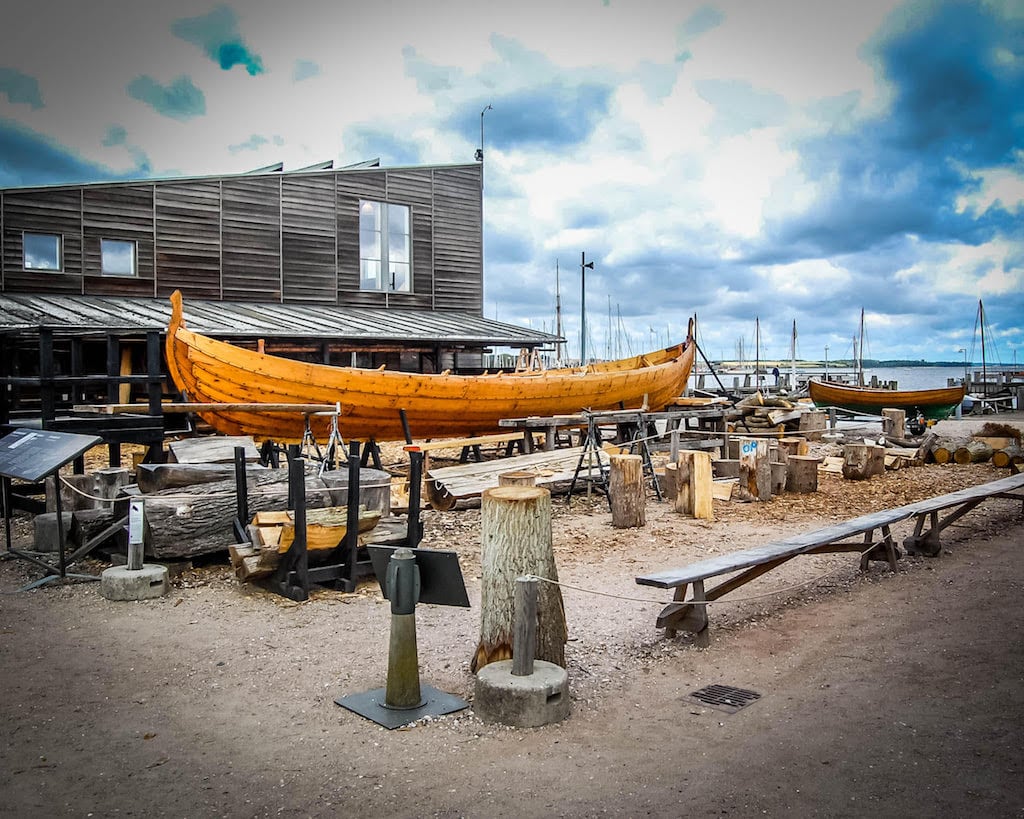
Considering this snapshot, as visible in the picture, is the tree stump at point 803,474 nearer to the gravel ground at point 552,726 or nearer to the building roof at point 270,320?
the gravel ground at point 552,726

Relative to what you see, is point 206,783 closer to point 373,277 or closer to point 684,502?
point 684,502

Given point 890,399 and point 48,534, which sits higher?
point 890,399

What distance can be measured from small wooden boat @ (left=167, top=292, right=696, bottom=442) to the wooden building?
4001 millimetres

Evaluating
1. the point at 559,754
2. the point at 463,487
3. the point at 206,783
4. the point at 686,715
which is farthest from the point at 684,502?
the point at 206,783

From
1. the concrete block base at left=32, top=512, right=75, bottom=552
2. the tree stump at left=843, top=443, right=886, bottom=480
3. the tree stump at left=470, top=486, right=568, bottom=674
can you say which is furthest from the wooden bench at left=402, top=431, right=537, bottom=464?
the tree stump at left=470, top=486, right=568, bottom=674

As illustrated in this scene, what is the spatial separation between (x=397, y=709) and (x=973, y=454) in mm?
15000

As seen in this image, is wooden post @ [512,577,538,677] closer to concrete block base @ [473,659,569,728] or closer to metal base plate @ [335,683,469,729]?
concrete block base @ [473,659,569,728]

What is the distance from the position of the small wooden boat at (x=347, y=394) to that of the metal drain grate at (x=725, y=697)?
7.47m

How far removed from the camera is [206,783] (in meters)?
3.80

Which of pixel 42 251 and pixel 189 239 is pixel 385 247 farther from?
pixel 42 251

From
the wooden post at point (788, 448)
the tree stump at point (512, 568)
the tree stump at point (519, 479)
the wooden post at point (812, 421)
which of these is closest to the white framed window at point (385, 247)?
the wooden post at point (812, 421)

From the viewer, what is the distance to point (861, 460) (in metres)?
14.0

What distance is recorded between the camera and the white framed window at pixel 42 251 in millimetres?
18266

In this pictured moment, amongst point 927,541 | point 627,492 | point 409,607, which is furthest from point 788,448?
point 409,607
